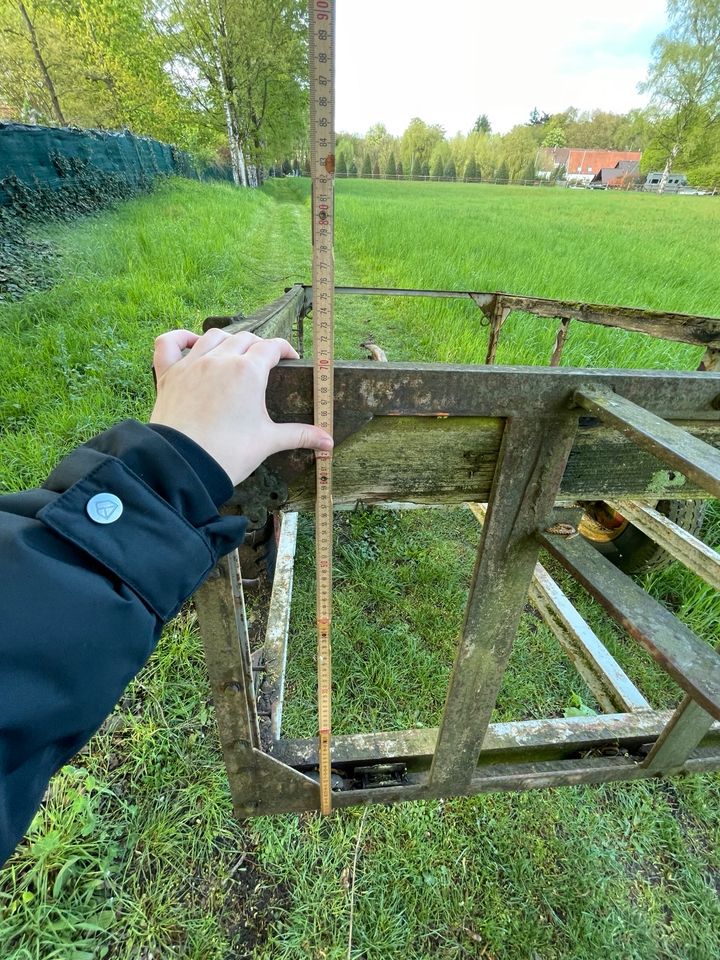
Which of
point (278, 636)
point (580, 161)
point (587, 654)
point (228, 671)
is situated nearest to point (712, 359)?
point (587, 654)

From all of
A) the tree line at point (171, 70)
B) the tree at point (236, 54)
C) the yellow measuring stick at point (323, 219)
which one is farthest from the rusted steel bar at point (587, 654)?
the tree at point (236, 54)

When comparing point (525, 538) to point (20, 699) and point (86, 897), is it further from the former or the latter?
point (86, 897)

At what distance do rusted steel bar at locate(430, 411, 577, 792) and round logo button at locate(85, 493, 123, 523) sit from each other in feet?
2.28

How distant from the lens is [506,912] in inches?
63.2

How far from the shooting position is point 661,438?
2.25 ft

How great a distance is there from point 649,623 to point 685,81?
66783 millimetres

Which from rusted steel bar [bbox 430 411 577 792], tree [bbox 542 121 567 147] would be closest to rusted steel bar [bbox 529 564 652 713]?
rusted steel bar [bbox 430 411 577 792]

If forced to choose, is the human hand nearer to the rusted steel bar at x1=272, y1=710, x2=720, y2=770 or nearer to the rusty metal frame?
the rusty metal frame

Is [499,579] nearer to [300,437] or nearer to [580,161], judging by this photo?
[300,437]

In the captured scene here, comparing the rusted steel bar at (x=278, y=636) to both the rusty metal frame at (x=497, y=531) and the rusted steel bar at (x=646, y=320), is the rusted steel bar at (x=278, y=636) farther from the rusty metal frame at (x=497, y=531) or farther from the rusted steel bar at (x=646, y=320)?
the rusted steel bar at (x=646, y=320)

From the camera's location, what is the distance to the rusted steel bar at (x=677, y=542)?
1.97m

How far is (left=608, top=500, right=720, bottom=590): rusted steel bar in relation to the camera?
1966 millimetres

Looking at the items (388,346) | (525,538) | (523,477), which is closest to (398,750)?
(525,538)

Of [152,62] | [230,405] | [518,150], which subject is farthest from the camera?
[518,150]
